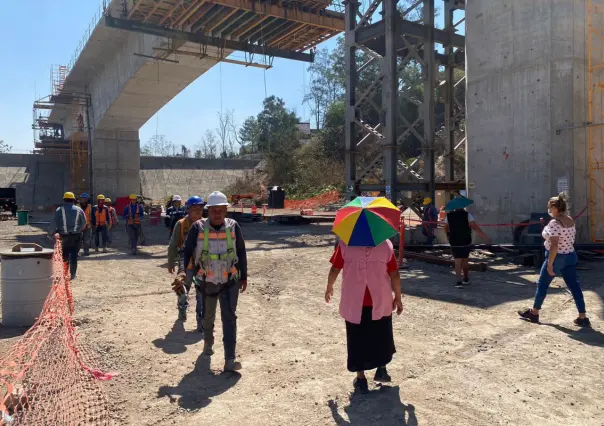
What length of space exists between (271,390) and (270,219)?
20.6m

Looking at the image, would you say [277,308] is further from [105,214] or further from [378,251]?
[105,214]

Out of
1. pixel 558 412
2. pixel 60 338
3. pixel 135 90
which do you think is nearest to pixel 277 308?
pixel 60 338

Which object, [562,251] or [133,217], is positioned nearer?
[562,251]

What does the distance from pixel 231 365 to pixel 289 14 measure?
19.7 meters

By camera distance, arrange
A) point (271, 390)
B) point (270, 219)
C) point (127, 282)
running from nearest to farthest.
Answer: point (271, 390) < point (127, 282) < point (270, 219)

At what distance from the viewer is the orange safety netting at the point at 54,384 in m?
3.80

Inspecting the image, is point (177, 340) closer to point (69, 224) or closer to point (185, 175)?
point (69, 224)

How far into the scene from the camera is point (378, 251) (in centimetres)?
422

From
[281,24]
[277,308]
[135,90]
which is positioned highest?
[281,24]

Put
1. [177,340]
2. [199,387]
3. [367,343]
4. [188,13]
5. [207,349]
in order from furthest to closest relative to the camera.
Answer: [188,13], [177,340], [207,349], [199,387], [367,343]

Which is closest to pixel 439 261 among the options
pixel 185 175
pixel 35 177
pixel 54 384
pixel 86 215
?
pixel 54 384

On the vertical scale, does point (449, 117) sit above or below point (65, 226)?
above

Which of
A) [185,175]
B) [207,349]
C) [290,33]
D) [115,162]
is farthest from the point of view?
[185,175]

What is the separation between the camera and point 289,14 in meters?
21.6
